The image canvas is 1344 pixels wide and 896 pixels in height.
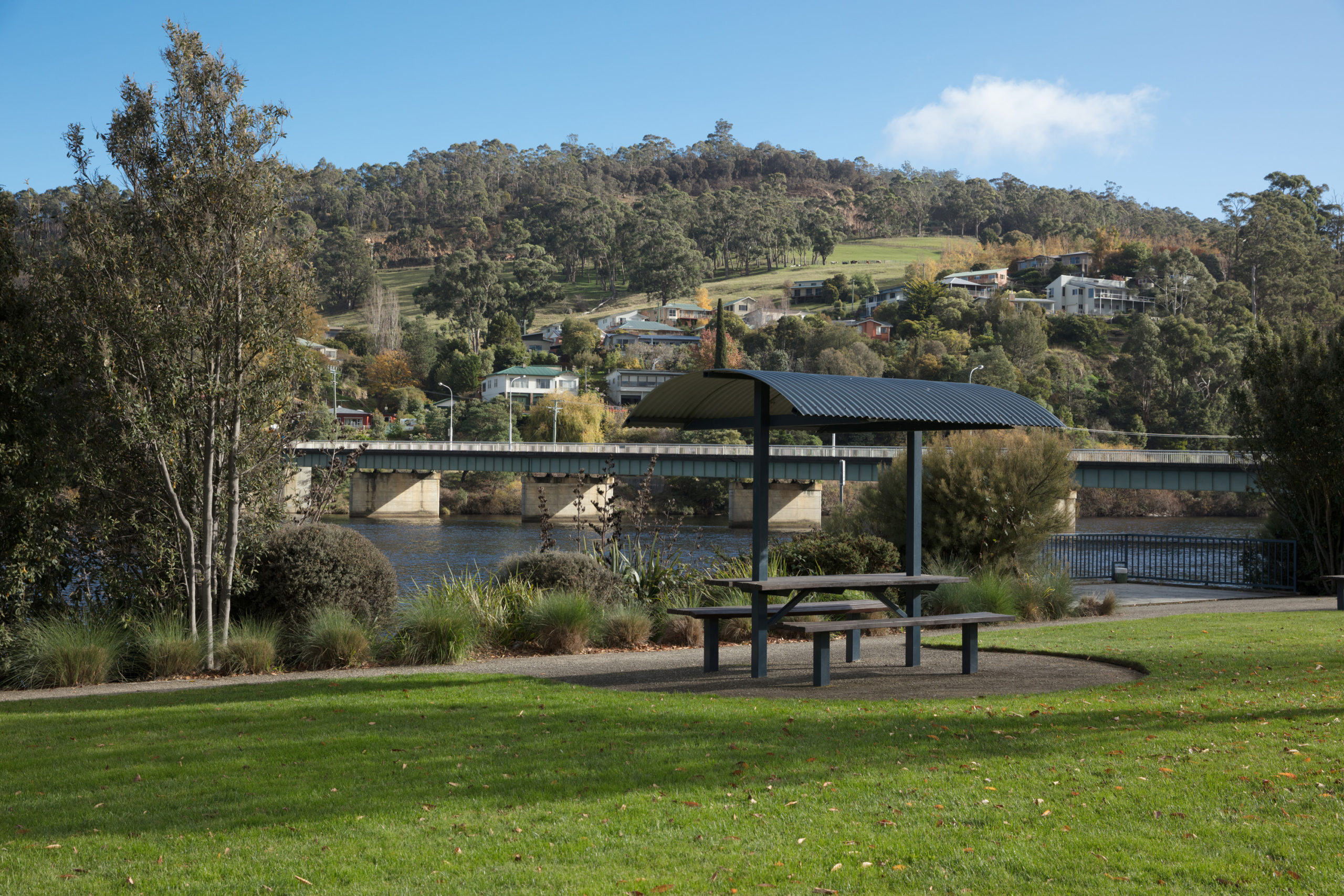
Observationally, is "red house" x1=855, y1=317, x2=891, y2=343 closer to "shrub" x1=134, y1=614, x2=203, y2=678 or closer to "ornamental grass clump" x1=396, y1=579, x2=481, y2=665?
"ornamental grass clump" x1=396, y1=579, x2=481, y2=665

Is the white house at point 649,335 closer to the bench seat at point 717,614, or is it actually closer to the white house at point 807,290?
the white house at point 807,290

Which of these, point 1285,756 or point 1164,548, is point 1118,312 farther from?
point 1285,756

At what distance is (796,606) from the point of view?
11164mm

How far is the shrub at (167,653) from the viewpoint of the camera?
11.1 metres

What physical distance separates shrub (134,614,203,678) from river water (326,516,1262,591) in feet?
56.9

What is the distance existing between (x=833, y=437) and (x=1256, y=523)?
26724 millimetres

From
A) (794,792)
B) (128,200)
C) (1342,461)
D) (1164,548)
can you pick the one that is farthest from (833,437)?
(794,792)

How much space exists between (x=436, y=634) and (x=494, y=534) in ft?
150

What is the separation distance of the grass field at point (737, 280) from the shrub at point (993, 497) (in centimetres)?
11524

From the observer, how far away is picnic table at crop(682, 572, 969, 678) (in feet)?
33.2

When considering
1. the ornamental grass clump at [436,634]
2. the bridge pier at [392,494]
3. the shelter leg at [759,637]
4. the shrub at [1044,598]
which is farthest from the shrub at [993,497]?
the bridge pier at [392,494]

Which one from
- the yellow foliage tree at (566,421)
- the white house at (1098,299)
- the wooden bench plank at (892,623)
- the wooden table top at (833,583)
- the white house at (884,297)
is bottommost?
the wooden bench plank at (892,623)

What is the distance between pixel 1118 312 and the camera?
121250 mm

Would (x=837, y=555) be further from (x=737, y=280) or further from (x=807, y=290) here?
(x=737, y=280)
